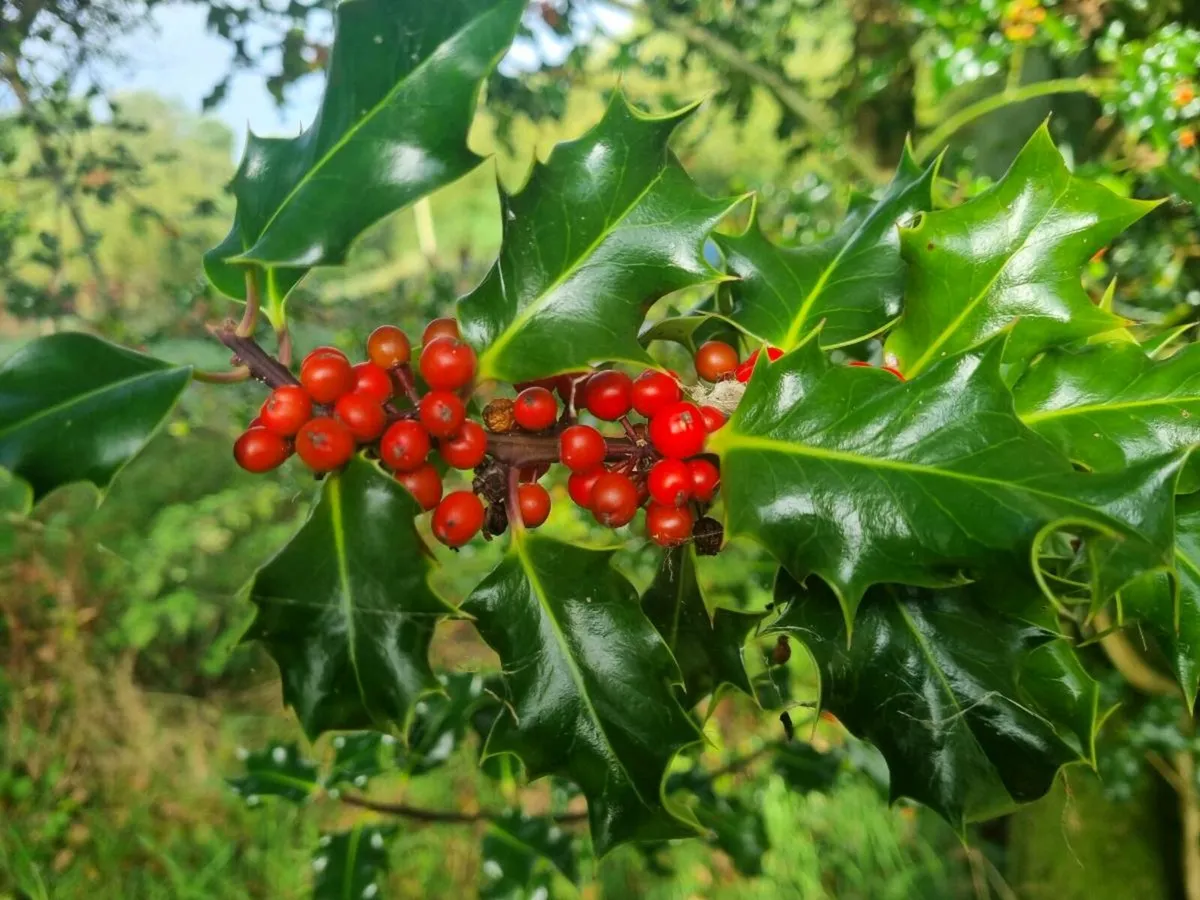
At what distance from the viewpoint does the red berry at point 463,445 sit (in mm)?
617

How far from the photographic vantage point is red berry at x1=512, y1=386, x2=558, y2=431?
64cm

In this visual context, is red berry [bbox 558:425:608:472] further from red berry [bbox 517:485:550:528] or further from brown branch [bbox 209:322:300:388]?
brown branch [bbox 209:322:300:388]

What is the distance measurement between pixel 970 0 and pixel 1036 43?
194 mm

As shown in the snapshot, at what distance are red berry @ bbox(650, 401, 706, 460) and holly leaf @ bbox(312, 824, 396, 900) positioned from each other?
1.25 m

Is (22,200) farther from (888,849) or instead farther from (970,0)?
(888,849)

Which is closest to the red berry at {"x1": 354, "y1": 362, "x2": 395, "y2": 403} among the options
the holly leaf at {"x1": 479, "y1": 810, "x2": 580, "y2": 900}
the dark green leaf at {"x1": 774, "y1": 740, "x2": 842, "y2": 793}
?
the holly leaf at {"x1": 479, "y1": 810, "x2": 580, "y2": 900}

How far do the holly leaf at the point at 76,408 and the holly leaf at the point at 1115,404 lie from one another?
68 centimetres

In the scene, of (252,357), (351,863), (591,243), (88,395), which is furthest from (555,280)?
(351,863)

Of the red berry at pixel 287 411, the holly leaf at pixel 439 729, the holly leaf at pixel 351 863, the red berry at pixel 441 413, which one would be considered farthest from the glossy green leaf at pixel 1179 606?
the holly leaf at pixel 351 863

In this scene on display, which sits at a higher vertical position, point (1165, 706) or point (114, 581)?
point (1165, 706)

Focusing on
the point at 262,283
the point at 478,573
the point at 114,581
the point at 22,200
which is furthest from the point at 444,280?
the point at 262,283

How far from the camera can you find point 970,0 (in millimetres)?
1703

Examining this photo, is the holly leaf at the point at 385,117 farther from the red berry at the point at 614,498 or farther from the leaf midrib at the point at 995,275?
the leaf midrib at the point at 995,275

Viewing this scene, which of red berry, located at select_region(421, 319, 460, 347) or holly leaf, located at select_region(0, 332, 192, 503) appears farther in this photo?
red berry, located at select_region(421, 319, 460, 347)
